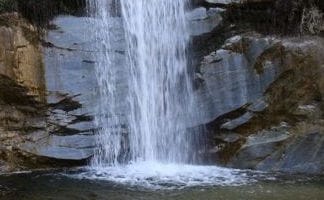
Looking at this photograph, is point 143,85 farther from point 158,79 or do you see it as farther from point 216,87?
point 216,87

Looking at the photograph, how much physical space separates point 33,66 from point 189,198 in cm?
411

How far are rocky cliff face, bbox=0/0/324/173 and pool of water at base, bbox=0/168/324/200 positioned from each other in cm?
74

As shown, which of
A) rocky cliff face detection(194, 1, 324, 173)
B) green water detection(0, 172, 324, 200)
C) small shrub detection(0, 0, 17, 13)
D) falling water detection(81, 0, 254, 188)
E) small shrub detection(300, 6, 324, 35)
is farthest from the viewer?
small shrub detection(300, 6, 324, 35)

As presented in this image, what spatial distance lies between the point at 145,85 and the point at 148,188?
285 centimetres

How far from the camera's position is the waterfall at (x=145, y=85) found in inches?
428

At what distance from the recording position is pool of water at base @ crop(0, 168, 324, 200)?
8344 mm

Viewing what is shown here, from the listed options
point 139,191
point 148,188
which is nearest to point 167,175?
point 148,188

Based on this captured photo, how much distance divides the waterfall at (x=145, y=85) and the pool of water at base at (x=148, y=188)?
125cm

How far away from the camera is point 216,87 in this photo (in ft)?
35.7

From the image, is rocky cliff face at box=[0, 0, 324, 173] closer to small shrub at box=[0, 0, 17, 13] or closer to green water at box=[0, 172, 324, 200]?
small shrub at box=[0, 0, 17, 13]

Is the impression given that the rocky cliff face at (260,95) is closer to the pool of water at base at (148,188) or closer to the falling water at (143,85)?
the falling water at (143,85)

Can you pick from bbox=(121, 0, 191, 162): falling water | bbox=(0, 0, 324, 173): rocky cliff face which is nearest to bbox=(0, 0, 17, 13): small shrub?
bbox=(0, 0, 324, 173): rocky cliff face

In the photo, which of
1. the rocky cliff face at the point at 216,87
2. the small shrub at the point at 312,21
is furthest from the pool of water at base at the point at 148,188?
the small shrub at the point at 312,21

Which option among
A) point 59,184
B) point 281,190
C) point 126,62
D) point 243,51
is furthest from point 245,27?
point 59,184
